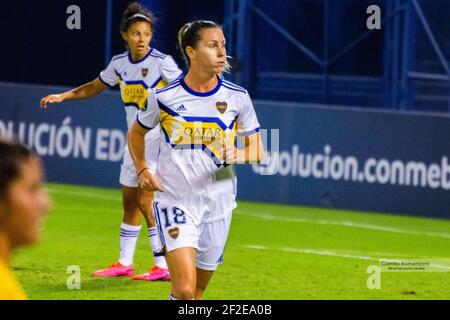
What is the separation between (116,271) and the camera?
1057cm

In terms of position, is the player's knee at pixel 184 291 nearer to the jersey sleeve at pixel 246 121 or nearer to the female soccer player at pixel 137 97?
the jersey sleeve at pixel 246 121

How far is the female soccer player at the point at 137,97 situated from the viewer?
10.4 m

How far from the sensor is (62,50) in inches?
859

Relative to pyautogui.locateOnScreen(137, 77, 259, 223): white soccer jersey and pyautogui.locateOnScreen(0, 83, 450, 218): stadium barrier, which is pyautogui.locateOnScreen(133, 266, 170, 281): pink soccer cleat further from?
pyautogui.locateOnScreen(0, 83, 450, 218): stadium barrier

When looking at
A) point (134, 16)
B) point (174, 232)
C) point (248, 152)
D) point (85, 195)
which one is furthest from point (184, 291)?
point (85, 195)

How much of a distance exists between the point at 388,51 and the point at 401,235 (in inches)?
258

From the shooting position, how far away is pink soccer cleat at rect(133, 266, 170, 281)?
10414 millimetres

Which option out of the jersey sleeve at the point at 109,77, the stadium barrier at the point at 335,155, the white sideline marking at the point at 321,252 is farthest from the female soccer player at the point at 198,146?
the stadium barrier at the point at 335,155

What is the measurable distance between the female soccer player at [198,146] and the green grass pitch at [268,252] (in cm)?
208

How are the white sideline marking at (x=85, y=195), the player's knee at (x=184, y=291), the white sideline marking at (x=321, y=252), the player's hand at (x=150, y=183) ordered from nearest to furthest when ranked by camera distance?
the player's knee at (x=184, y=291) < the player's hand at (x=150, y=183) < the white sideline marking at (x=321, y=252) < the white sideline marking at (x=85, y=195)

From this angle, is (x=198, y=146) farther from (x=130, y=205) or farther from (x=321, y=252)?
(x=321, y=252)
